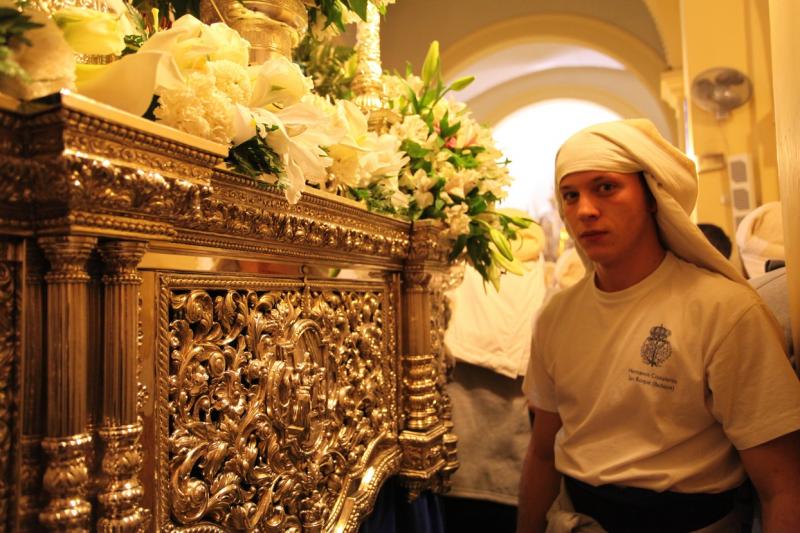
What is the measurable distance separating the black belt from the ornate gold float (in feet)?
1.54

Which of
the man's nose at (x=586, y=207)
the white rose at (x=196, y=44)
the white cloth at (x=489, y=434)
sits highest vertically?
the white rose at (x=196, y=44)

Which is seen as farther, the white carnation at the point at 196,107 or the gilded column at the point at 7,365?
the white carnation at the point at 196,107

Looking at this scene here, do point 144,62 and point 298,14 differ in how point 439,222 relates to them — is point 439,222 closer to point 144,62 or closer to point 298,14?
point 298,14

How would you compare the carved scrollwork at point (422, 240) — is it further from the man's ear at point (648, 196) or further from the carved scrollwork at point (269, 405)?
the man's ear at point (648, 196)

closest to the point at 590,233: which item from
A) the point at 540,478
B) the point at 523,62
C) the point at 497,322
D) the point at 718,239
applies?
the point at 540,478

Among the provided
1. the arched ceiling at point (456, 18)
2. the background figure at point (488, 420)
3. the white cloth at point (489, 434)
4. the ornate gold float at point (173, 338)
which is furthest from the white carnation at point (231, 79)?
the arched ceiling at point (456, 18)

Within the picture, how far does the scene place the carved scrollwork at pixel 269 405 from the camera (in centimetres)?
84

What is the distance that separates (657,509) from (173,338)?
37.6 inches

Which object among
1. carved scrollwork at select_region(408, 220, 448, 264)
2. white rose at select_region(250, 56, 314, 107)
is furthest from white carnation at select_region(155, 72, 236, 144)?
carved scrollwork at select_region(408, 220, 448, 264)

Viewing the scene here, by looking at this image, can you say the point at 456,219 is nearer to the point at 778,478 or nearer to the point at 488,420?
the point at 778,478

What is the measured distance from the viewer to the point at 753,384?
1130 millimetres

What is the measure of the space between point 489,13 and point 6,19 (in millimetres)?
7375

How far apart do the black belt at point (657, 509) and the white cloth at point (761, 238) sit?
1949 millimetres

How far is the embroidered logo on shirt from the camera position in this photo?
4.07 ft
